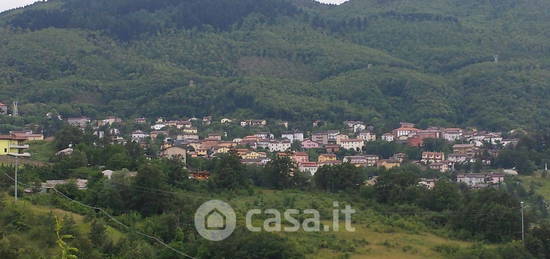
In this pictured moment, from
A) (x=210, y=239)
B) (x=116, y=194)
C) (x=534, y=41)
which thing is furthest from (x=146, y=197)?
(x=534, y=41)

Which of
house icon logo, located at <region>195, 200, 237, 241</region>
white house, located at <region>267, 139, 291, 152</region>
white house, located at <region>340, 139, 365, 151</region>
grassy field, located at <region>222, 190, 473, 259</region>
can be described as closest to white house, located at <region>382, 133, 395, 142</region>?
white house, located at <region>340, 139, 365, 151</region>

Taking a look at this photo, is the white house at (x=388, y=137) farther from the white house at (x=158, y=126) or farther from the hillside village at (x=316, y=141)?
the white house at (x=158, y=126)

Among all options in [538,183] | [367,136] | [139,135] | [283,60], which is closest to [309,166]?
[538,183]

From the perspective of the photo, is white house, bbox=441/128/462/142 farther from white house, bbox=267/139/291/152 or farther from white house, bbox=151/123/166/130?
white house, bbox=151/123/166/130

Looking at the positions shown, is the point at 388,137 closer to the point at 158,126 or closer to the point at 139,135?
the point at 158,126

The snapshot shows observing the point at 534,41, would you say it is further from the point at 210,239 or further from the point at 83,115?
the point at 210,239

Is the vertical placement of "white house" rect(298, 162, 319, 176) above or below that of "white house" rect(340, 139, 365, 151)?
below
